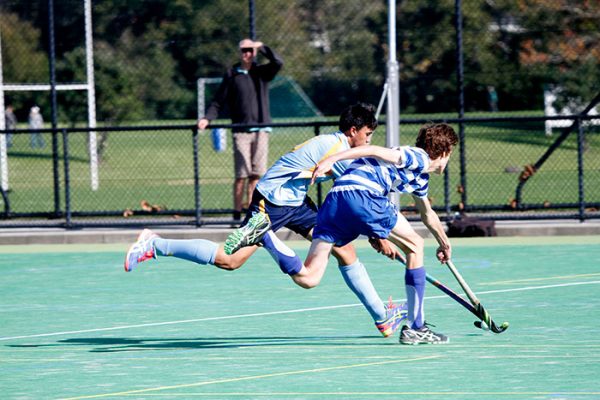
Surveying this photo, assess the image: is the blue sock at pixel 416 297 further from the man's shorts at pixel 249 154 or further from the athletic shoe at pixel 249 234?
the man's shorts at pixel 249 154

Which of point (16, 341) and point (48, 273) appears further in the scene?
point (48, 273)

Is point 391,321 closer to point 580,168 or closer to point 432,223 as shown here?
point 432,223

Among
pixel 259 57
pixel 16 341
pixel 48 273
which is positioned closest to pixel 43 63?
pixel 259 57

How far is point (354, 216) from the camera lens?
8.70 metres

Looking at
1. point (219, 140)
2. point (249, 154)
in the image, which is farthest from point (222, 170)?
point (249, 154)

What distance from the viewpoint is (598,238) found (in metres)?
15.0

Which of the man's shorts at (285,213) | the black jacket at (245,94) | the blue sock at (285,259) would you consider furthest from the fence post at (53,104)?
the blue sock at (285,259)

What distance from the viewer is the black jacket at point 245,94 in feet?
52.0

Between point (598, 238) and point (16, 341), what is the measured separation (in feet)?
25.9

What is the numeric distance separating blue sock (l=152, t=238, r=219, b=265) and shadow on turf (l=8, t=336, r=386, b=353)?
571 mm

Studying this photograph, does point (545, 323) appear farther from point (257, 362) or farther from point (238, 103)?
point (238, 103)

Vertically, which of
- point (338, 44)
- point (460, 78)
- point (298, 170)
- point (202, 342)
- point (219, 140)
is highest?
point (338, 44)

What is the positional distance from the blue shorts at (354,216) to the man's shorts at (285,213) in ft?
1.86

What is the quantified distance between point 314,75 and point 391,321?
37.0ft
